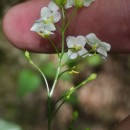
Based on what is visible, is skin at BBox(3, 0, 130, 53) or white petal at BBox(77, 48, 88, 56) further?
skin at BBox(3, 0, 130, 53)

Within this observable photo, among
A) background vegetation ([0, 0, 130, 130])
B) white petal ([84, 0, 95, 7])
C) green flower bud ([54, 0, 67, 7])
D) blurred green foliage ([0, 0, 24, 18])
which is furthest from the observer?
blurred green foliage ([0, 0, 24, 18])

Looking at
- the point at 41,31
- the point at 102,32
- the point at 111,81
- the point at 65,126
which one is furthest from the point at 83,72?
the point at 41,31

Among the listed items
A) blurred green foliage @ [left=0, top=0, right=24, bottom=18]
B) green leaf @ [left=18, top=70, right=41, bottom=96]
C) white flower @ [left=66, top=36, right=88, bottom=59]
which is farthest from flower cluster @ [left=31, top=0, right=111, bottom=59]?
blurred green foliage @ [left=0, top=0, right=24, bottom=18]

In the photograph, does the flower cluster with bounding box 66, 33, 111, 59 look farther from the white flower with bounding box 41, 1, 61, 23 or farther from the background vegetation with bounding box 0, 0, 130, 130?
the background vegetation with bounding box 0, 0, 130, 130

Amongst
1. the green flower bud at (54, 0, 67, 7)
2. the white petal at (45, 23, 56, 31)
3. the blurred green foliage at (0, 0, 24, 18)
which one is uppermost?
the green flower bud at (54, 0, 67, 7)

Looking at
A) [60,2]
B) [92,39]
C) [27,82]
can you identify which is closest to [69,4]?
[60,2]

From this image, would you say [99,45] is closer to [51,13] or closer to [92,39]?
[92,39]

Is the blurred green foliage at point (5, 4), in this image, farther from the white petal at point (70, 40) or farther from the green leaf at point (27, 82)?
the white petal at point (70, 40)
